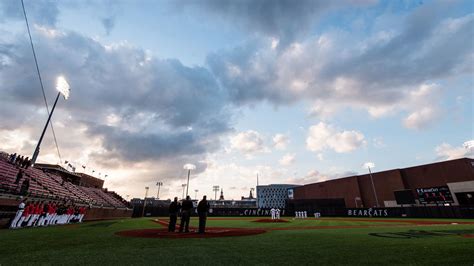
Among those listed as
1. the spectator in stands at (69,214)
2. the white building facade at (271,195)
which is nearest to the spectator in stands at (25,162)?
the spectator in stands at (69,214)

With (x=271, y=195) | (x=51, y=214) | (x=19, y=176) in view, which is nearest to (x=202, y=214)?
(x=51, y=214)

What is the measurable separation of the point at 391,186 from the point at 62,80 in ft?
210

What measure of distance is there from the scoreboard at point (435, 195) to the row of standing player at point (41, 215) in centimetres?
5641

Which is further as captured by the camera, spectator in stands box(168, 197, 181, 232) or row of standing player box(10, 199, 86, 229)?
row of standing player box(10, 199, 86, 229)

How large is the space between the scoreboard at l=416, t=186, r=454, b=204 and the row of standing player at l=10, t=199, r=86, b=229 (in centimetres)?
5641

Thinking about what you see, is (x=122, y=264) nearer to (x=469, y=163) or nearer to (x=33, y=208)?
(x=33, y=208)

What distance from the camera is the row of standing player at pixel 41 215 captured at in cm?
1535

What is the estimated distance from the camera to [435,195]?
→ 141 feet

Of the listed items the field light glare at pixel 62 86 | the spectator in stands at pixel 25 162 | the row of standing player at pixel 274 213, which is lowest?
the row of standing player at pixel 274 213

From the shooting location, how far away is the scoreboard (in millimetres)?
41759

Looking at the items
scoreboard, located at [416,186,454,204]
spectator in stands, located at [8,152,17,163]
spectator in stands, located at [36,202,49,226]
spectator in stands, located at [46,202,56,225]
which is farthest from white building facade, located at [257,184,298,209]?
spectator in stands, located at [36,202,49,226]

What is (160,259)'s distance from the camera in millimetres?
5098

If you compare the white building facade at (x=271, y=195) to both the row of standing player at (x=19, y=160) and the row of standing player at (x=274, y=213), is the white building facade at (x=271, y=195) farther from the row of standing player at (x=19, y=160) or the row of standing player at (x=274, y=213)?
the row of standing player at (x=19, y=160)

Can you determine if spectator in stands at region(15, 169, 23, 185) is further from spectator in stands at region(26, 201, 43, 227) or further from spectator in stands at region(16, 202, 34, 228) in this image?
spectator in stands at region(16, 202, 34, 228)
